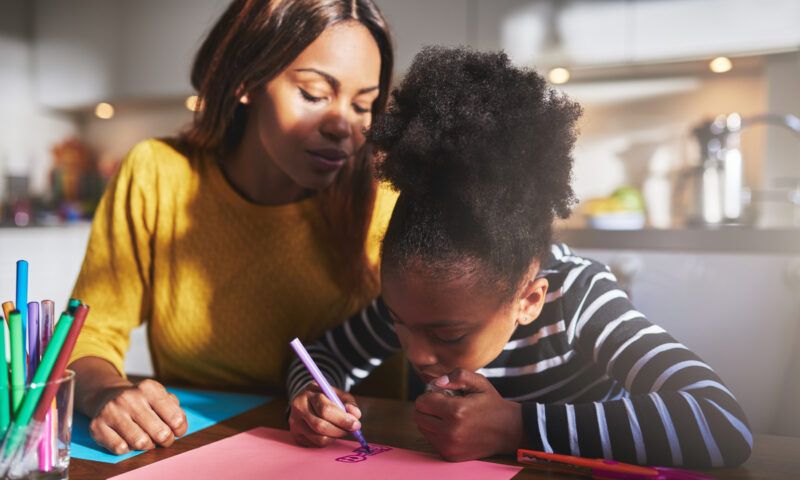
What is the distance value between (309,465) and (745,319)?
723 mm

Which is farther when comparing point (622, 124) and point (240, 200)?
point (622, 124)

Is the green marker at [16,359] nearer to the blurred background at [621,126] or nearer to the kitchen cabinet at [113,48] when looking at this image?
the blurred background at [621,126]

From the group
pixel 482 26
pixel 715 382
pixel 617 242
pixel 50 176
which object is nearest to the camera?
pixel 715 382

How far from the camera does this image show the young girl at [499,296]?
52cm

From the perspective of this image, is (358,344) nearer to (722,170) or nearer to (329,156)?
(329,156)

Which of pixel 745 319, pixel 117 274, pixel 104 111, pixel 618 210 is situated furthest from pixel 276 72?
pixel 104 111

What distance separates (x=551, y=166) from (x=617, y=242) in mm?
1227

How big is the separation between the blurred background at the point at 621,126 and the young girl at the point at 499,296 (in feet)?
1.21

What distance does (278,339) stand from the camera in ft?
3.14

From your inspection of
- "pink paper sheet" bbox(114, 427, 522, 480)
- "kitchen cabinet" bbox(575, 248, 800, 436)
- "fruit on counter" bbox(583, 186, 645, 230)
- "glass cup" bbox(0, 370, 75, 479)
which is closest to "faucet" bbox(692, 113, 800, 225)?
"fruit on counter" bbox(583, 186, 645, 230)

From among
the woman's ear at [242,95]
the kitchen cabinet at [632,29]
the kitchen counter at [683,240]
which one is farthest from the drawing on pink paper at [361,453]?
the kitchen cabinet at [632,29]

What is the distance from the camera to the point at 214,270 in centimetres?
97

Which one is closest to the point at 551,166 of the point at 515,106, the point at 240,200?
the point at 515,106

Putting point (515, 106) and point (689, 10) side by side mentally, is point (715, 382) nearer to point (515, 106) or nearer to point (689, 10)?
point (515, 106)
